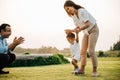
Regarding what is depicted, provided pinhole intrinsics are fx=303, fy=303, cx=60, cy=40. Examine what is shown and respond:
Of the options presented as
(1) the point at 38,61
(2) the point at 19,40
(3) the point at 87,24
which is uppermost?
(3) the point at 87,24

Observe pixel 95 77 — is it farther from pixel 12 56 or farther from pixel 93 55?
pixel 12 56

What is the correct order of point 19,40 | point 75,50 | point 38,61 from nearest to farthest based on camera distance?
point 19,40
point 75,50
point 38,61

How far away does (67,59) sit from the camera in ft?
30.8

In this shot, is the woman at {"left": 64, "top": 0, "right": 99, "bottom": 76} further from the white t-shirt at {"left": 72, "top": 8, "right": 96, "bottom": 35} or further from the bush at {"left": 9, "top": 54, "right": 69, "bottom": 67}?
the bush at {"left": 9, "top": 54, "right": 69, "bottom": 67}

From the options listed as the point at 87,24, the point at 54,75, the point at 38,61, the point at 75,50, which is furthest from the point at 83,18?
the point at 38,61

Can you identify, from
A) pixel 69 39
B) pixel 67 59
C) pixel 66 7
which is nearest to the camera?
pixel 66 7

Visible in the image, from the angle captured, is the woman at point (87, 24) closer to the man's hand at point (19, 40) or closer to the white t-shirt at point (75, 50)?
the white t-shirt at point (75, 50)

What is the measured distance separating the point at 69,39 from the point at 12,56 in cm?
95

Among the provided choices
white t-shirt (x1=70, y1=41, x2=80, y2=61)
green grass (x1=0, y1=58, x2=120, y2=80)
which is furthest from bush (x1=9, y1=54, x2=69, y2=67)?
white t-shirt (x1=70, y1=41, x2=80, y2=61)

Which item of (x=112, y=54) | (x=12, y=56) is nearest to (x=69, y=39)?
(x=12, y=56)

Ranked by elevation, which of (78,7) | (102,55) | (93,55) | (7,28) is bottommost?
(102,55)

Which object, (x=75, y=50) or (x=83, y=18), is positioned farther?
(x=75, y=50)

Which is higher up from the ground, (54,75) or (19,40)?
(19,40)

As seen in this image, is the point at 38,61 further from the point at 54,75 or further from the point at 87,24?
the point at 87,24
